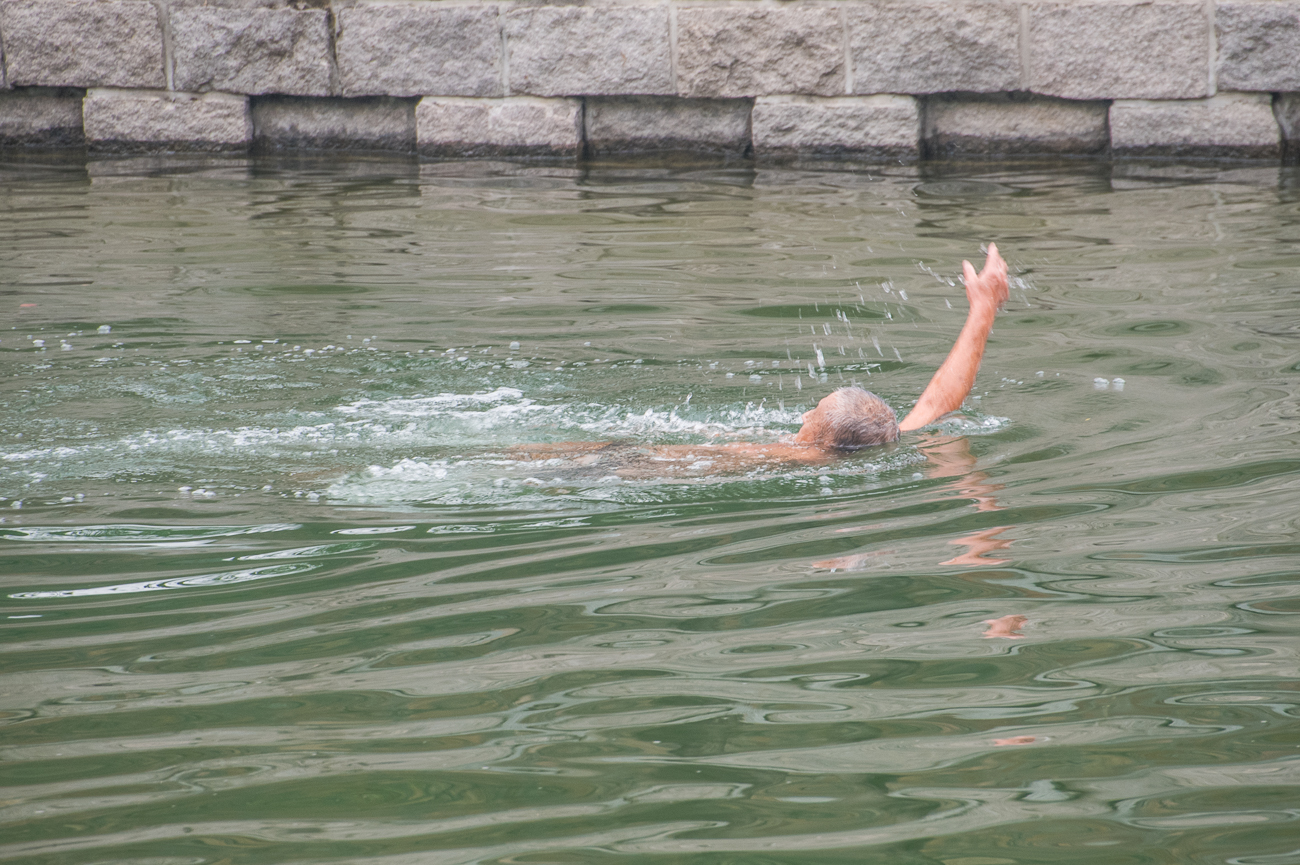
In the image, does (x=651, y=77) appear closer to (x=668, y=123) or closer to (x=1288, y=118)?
(x=668, y=123)

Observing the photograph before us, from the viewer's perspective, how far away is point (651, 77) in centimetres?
916

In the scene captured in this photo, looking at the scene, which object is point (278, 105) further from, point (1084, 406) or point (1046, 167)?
point (1084, 406)

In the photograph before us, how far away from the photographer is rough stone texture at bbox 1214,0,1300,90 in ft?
26.6

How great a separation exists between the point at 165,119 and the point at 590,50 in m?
3.30

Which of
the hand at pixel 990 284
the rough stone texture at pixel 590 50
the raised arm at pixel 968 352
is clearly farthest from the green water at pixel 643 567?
the rough stone texture at pixel 590 50

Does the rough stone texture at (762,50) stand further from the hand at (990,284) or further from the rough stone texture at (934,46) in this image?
the hand at (990,284)

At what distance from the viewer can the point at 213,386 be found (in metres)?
4.95

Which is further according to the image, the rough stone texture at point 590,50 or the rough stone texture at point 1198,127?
the rough stone texture at point 590,50

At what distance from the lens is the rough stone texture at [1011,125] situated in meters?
8.88

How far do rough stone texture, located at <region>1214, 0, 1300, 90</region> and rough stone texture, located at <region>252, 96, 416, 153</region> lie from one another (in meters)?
5.71

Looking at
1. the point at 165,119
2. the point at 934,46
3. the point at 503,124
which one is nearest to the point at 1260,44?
the point at 934,46

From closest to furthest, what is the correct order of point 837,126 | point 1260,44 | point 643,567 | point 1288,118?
point 643,567
point 1260,44
point 1288,118
point 837,126

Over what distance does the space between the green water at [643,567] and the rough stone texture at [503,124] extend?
2.84m

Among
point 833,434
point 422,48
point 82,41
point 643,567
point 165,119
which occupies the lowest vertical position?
point 643,567
